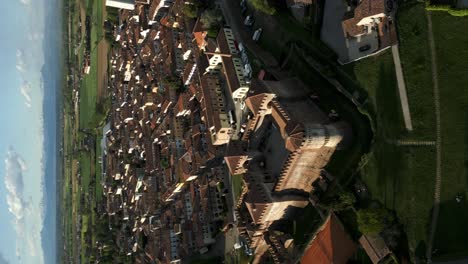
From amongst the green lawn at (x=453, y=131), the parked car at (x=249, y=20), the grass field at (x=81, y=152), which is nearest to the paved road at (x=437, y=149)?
the green lawn at (x=453, y=131)

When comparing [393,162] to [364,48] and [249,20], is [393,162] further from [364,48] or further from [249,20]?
[249,20]

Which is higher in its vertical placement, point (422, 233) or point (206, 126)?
point (422, 233)

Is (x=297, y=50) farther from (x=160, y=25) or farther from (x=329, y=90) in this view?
(x=160, y=25)

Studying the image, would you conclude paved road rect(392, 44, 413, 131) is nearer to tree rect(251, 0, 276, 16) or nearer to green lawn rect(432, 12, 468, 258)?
green lawn rect(432, 12, 468, 258)

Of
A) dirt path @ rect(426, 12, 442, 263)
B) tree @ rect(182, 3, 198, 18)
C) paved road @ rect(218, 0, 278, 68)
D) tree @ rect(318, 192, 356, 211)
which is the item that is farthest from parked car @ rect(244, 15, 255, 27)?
tree @ rect(318, 192, 356, 211)

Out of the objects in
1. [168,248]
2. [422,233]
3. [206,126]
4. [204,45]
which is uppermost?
[204,45]

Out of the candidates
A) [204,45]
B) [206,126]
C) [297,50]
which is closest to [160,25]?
[204,45]
